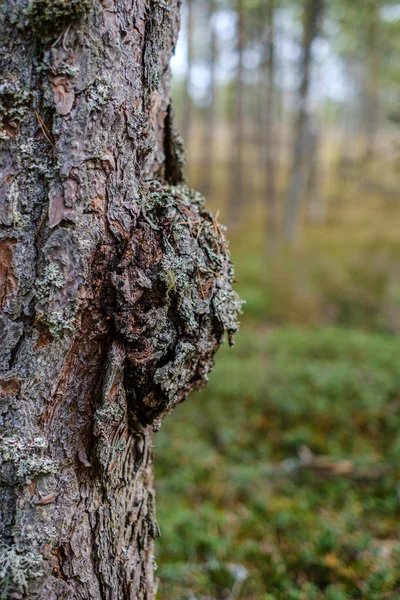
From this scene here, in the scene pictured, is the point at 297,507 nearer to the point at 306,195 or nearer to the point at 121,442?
the point at 121,442

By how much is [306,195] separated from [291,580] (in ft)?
61.5

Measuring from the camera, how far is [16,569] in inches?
44.6

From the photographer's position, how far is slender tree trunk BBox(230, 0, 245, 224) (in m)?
12.1

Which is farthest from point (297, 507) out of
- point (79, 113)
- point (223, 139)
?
point (223, 139)

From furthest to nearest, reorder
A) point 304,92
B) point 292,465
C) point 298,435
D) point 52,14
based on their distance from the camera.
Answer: point 304,92, point 298,435, point 292,465, point 52,14

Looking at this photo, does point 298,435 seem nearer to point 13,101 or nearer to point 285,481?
point 285,481

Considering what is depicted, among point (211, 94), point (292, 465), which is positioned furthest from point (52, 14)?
point (211, 94)

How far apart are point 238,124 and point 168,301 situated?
15.5 meters

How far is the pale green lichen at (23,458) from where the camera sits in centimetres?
115

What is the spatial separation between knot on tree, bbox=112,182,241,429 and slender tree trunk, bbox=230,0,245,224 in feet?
41.3

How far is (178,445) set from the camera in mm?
4855

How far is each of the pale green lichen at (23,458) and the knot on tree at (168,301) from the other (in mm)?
284

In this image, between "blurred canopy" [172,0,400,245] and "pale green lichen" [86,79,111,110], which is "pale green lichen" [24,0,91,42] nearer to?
"pale green lichen" [86,79,111,110]

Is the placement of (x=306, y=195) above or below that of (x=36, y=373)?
above
